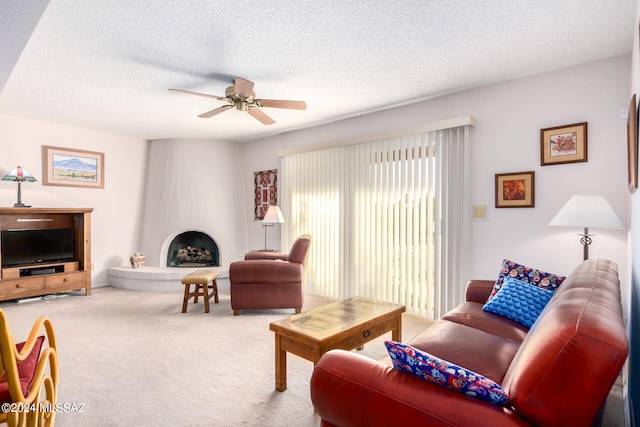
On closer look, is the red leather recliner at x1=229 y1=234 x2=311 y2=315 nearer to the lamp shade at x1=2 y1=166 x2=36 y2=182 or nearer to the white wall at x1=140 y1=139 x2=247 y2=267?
the white wall at x1=140 y1=139 x2=247 y2=267

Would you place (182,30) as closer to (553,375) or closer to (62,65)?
(62,65)

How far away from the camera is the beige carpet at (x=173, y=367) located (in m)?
1.99

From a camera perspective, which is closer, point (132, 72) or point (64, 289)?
point (132, 72)

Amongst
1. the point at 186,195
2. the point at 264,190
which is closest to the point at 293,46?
the point at 264,190

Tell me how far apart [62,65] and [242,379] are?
9.95 feet

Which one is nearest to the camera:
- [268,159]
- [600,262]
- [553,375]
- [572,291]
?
[553,375]

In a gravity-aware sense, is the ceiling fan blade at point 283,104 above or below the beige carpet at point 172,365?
above

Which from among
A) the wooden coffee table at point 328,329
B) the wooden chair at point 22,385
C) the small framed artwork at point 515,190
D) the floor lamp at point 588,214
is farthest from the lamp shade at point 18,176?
the floor lamp at point 588,214

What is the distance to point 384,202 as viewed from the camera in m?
4.11

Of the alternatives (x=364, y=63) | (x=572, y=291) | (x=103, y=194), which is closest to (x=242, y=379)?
(x=572, y=291)

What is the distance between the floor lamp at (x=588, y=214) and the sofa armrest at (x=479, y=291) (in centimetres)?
70

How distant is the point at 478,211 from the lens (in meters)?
3.46

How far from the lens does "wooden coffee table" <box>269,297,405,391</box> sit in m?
2.06

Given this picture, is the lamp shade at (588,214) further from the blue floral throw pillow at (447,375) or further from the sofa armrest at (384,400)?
the sofa armrest at (384,400)
